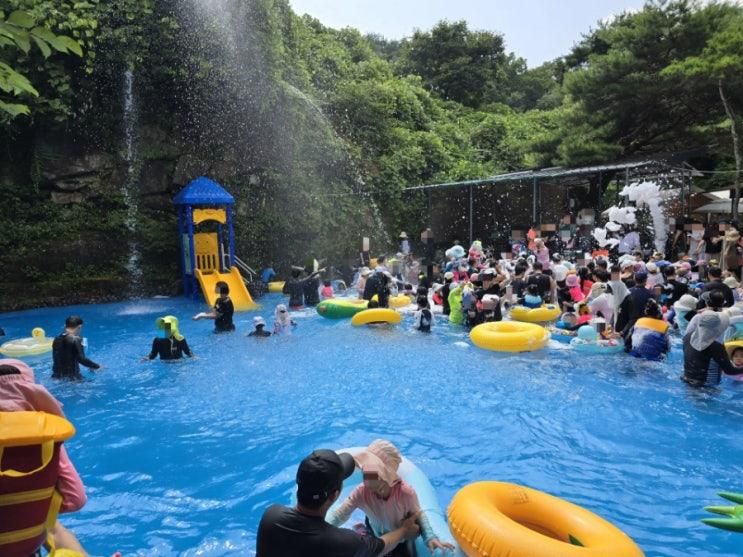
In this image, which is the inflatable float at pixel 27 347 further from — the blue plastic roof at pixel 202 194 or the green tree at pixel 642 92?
the green tree at pixel 642 92

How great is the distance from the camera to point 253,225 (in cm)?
1814

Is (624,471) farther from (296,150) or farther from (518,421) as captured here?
(296,150)

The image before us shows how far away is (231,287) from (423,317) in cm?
626

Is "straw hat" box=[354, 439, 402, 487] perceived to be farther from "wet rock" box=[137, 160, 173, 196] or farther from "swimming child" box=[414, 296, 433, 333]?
"wet rock" box=[137, 160, 173, 196]

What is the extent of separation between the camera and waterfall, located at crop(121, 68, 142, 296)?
1662 centimetres

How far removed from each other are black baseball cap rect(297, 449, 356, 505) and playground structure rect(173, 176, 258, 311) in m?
12.2

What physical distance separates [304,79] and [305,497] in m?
20.5

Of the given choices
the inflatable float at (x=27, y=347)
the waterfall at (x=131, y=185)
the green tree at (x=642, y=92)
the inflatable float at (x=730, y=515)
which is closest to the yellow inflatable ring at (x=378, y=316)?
the inflatable float at (x=27, y=347)

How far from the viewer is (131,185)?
16.8 m

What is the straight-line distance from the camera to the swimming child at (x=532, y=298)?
11.3 metres

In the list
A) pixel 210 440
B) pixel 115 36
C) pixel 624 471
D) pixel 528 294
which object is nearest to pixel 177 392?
pixel 210 440

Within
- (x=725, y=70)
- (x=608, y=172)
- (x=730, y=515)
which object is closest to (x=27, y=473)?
(x=730, y=515)

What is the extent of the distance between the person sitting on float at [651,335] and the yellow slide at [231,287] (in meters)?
9.32

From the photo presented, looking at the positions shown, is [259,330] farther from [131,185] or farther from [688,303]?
[131,185]
